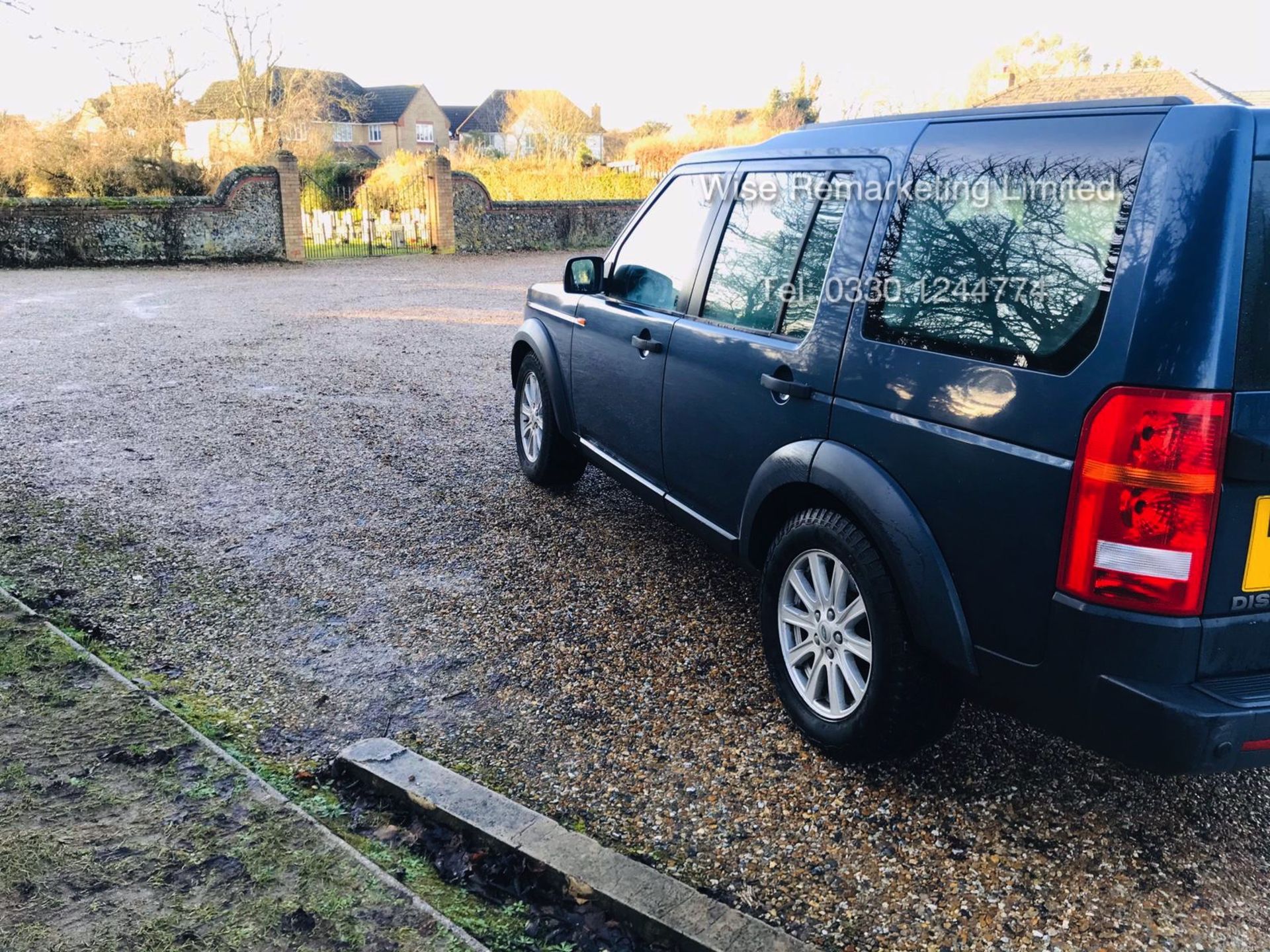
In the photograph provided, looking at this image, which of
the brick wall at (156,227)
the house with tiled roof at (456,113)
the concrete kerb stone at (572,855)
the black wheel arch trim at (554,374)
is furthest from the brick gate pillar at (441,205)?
the house with tiled roof at (456,113)

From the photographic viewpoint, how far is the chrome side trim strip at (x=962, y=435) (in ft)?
8.25

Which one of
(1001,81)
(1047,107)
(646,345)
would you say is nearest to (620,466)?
(646,345)

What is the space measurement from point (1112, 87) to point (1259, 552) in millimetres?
39588

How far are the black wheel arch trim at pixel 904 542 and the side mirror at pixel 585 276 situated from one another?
7.70ft

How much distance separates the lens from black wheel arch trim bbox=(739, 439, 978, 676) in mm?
2826

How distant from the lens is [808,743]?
Result: 11.5ft

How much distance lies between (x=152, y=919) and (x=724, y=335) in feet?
8.60

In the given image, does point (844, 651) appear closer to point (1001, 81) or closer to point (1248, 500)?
point (1248, 500)

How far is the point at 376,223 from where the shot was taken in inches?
1089

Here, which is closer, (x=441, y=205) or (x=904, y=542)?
(x=904, y=542)

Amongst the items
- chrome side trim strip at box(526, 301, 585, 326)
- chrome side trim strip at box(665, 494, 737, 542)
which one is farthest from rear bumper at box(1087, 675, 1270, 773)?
chrome side trim strip at box(526, 301, 585, 326)

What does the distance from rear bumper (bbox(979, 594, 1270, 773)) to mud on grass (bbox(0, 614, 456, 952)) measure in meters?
1.67

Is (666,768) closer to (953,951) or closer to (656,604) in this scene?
(953,951)

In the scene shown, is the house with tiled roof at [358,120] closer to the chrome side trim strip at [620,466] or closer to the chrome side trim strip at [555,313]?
the chrome side trim strip at [555,313]
